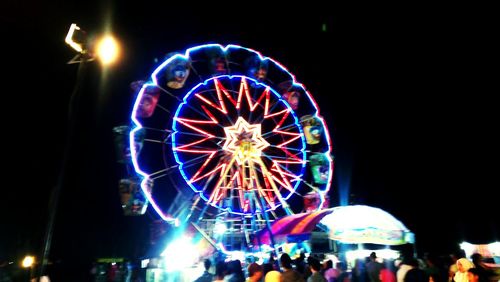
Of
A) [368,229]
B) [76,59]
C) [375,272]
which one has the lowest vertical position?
[375,272]

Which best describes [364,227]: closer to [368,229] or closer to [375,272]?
[368,229]

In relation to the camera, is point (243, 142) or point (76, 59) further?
point (243, 142)

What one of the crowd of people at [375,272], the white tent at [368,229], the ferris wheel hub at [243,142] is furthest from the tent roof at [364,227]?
the ferris wheel hub at [243,142]

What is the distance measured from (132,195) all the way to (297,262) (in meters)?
7.04

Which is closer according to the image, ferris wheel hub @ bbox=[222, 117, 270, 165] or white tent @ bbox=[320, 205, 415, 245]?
white tent @ bbox=[320, 205, 415, 245]

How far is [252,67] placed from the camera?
60.0 feet

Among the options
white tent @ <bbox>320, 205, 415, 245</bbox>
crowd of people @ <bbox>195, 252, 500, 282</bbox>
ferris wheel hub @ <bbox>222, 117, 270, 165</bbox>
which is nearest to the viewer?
crowd of people @ <bbox>195, 252, 500, 282</bbox>

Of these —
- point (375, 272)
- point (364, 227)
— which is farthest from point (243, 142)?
point (375, 272)

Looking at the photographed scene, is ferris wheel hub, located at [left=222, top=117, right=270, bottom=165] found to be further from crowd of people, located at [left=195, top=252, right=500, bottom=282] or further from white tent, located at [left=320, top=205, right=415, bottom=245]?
crowd of people, located at [left=195, top=252, right=500, bottom=282]

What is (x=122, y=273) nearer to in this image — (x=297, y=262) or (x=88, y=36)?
(x=297, y=262)

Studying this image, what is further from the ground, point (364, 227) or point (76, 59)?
point (76, 59)

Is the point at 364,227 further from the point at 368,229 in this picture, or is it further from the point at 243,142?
the point at 243,142

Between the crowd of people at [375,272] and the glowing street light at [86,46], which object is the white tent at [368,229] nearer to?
the crowd of people at [375,272]

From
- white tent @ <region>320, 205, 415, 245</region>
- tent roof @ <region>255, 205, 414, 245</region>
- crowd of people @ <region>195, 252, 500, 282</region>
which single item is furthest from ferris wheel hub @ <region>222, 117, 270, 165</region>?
crowd of people @ <region>195, 252, 500, 282</region>
